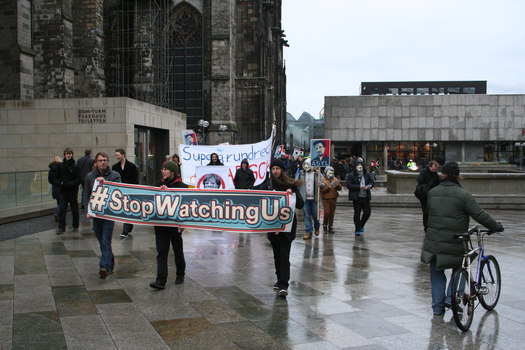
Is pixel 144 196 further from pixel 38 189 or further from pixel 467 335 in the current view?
pixel 38 189

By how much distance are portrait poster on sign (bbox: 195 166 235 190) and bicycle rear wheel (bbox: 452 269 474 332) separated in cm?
975

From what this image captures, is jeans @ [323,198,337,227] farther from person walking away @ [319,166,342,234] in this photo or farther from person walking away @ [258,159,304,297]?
person walking away @ [258,159,304,297]

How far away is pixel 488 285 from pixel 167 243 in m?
4.19

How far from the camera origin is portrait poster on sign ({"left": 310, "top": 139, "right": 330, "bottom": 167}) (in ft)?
52.4

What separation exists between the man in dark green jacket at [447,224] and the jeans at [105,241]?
4447mm

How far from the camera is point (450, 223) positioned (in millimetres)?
6363

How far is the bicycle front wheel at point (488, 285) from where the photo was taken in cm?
654

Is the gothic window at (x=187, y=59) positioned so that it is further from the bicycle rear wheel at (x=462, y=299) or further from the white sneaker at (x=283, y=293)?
the bicycle rear wheel at (x=462, y=299)

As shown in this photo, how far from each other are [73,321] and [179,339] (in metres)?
1.31

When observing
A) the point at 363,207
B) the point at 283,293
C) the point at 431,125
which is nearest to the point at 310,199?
the point at 363,207

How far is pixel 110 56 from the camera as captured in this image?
3666 cm

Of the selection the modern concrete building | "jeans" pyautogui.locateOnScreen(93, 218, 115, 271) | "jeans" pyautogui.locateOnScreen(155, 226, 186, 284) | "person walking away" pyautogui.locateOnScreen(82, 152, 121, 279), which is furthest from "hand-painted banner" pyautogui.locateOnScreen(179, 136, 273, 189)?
the modern concrete building

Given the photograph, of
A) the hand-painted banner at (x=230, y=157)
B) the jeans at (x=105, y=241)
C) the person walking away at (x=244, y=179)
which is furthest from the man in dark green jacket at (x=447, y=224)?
the hand-painted banner at (x=230, y=157)

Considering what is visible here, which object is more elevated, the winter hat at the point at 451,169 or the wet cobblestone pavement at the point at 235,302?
the winter hat at the point at 451,169
